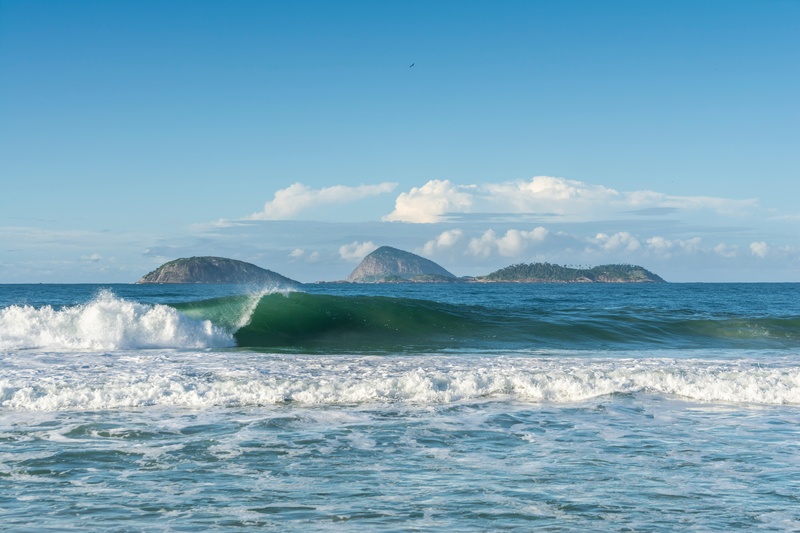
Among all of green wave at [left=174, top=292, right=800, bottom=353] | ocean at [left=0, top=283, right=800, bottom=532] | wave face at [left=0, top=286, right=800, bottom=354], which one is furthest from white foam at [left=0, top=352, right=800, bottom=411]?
green wave at [left=174, top=292, right=800, bottom=353]

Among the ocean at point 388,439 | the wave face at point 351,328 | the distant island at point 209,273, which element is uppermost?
the distant island at point 209,273

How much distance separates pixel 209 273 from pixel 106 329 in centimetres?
15861

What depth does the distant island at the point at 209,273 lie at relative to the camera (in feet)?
580

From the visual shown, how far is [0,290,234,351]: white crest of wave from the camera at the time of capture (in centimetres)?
2241

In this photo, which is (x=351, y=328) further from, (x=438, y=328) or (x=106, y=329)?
(x=106, y=329)

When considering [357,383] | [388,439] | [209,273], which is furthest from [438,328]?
[209,273]

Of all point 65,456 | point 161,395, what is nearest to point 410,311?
point 161,395

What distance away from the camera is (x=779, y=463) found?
339 inches

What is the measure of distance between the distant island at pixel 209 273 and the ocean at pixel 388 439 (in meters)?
157

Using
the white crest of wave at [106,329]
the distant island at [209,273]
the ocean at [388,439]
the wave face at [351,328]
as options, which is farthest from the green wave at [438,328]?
the distant island at [209,273]

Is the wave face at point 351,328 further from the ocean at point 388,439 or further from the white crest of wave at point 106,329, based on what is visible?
the ocean at point 388,439

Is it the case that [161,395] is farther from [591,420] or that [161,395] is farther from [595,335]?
[595,335]

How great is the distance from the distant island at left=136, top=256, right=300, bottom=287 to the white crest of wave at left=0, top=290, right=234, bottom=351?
149 m

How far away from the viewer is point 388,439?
9.86 metres
